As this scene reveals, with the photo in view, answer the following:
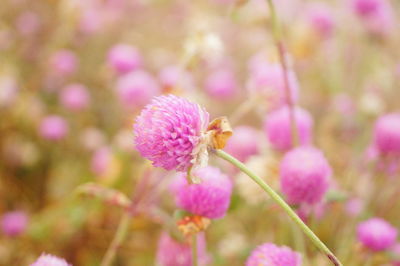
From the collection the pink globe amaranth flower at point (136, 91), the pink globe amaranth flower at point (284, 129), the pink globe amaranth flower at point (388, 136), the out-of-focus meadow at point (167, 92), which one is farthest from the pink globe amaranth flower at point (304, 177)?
the pink globe amaranth flower at point (136, 91)

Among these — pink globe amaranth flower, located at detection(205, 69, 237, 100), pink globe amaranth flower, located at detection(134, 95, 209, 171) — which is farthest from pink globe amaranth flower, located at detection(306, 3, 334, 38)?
pink globe amaranth flower, located at detection(134, 95, 209, 171)

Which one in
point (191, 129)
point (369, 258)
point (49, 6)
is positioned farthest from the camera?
point (49, 6)

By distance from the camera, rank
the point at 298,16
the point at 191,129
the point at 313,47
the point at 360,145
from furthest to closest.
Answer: the point at 298,16, the point at 313,47, the point at 360,145, the point at 191,129

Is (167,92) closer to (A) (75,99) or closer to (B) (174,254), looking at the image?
(B) (174,254)

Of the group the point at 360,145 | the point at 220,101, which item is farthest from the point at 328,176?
the point at 220,101

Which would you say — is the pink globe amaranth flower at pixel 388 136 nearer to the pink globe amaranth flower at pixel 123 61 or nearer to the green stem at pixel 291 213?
the green stem at pixel 291 213

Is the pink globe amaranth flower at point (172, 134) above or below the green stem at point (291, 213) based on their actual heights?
above

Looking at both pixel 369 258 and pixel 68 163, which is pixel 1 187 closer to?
pixel 68 163
